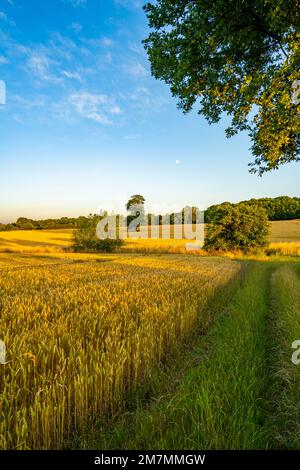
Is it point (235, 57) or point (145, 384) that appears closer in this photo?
point (145, 384)

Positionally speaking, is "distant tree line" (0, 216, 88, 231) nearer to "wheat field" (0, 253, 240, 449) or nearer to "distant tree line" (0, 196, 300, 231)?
"distant tree line" (0, 196, 300, 231)

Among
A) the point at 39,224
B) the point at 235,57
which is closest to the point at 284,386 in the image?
the point at 235,57

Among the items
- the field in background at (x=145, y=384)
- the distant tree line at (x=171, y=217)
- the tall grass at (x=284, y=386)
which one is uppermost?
the distant tree line at (x=171, y=217)

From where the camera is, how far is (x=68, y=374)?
3.20 meters

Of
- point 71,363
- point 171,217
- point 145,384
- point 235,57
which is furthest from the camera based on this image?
point 171,217

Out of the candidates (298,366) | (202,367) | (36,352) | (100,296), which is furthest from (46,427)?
(100,296)

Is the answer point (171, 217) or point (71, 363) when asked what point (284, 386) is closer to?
point (71, 363)

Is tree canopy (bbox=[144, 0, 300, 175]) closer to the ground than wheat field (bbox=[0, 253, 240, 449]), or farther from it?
farther from it

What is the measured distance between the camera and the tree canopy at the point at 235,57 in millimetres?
9445

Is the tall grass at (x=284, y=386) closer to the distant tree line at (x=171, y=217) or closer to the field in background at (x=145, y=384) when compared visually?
the field in background at (x=145, y=384)

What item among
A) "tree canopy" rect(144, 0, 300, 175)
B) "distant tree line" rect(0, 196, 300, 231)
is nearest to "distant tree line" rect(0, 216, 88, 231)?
"distant tree line" rect(0, 196, 300, 231)

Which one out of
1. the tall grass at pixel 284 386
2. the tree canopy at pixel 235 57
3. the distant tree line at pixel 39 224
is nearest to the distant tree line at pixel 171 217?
the distant tree line at pixel 39 224

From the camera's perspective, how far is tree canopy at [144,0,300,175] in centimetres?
945

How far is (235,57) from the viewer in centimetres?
1148
